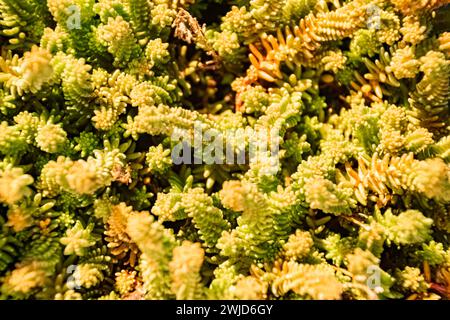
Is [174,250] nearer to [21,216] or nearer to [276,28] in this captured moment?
[21,216]

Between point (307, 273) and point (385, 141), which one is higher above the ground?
point (385, 141)

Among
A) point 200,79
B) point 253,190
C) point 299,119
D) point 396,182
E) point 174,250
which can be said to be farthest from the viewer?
point 200,79

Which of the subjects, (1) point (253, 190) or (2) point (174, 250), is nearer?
(2) point (174, 250)

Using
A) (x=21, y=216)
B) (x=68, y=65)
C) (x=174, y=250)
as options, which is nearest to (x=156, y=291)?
(x=174, y=250)

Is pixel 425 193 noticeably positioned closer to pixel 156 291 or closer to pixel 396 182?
pixel 396 182

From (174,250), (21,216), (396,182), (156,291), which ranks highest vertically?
(396,182)

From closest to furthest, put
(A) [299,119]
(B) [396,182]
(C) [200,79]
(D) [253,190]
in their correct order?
(D) [253,190] < (B) [396,182] < (A) [299,119] < (C) [200,79]
